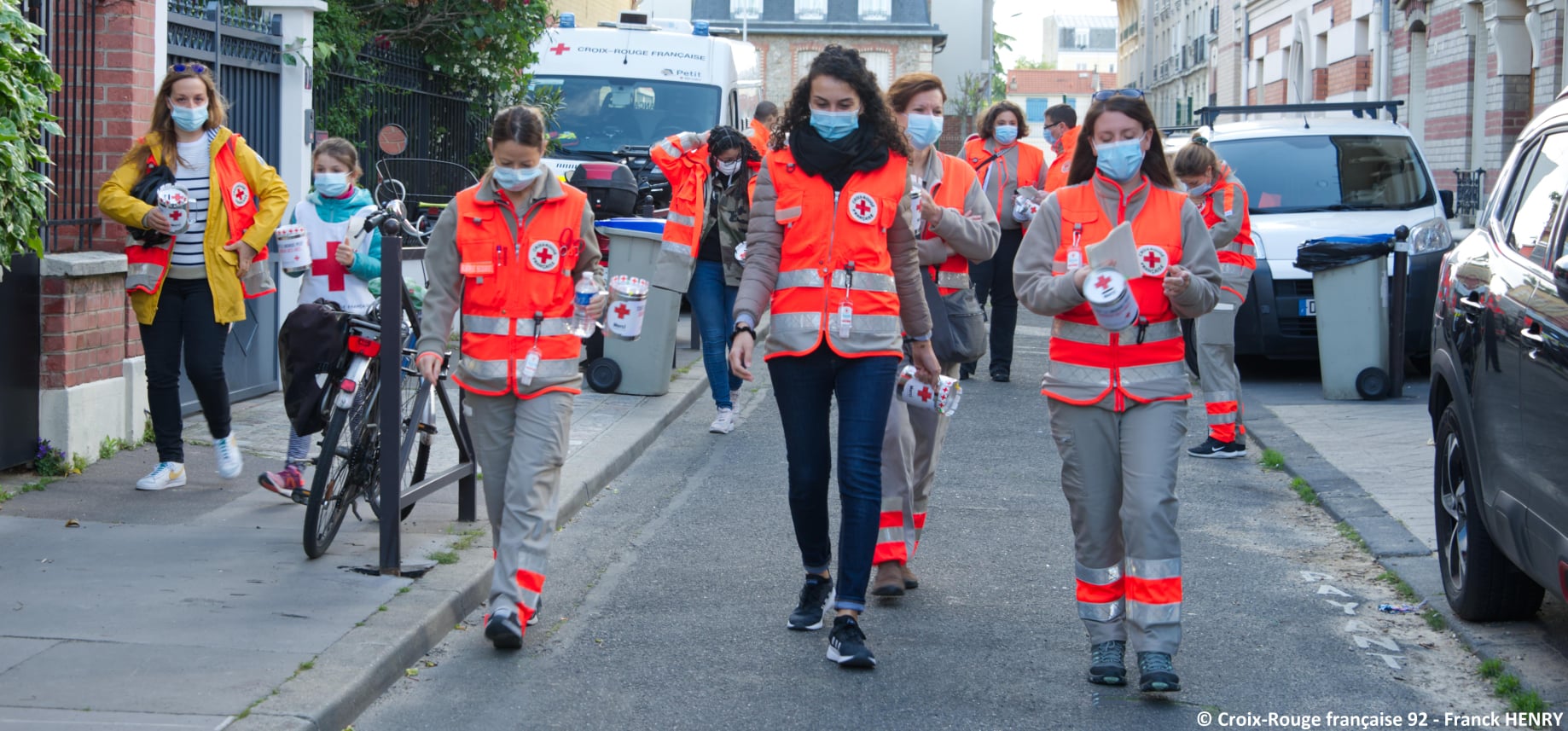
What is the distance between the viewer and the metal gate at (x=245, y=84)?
30.0ft

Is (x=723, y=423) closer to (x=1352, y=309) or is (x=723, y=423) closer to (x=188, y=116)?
(x=188, y=116)

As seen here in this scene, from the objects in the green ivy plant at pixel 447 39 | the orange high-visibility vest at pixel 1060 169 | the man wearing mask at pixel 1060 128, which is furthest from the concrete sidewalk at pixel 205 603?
the man wearing mask at pixel 1060 128

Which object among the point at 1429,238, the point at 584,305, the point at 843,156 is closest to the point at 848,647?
the point at 584,305

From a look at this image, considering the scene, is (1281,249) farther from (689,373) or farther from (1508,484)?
(1508,484)

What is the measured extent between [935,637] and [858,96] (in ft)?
5.96

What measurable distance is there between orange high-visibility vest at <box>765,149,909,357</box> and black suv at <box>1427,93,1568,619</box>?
1.87 m

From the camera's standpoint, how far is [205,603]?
535cm

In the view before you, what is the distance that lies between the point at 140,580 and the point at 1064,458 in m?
3.17

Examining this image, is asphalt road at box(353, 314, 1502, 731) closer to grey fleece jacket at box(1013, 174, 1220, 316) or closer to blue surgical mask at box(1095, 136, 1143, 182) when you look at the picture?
Result: grey fleece jacket at box(1013, 174, 1220, 316)

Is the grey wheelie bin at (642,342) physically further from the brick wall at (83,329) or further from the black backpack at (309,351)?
the black backpack at (309,351)

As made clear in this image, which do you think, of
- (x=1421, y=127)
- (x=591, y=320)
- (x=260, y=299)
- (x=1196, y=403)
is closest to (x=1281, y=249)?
(x=1196, y=403)

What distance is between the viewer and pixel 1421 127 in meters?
25.6

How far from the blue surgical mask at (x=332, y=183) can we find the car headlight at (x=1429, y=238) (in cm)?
813

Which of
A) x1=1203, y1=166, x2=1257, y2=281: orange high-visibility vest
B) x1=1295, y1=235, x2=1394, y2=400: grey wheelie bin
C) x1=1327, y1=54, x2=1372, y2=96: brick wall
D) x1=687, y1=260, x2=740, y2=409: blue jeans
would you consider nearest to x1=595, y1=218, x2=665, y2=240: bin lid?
x1=687, y1=260, x2=740, y2=409: blue jeans
